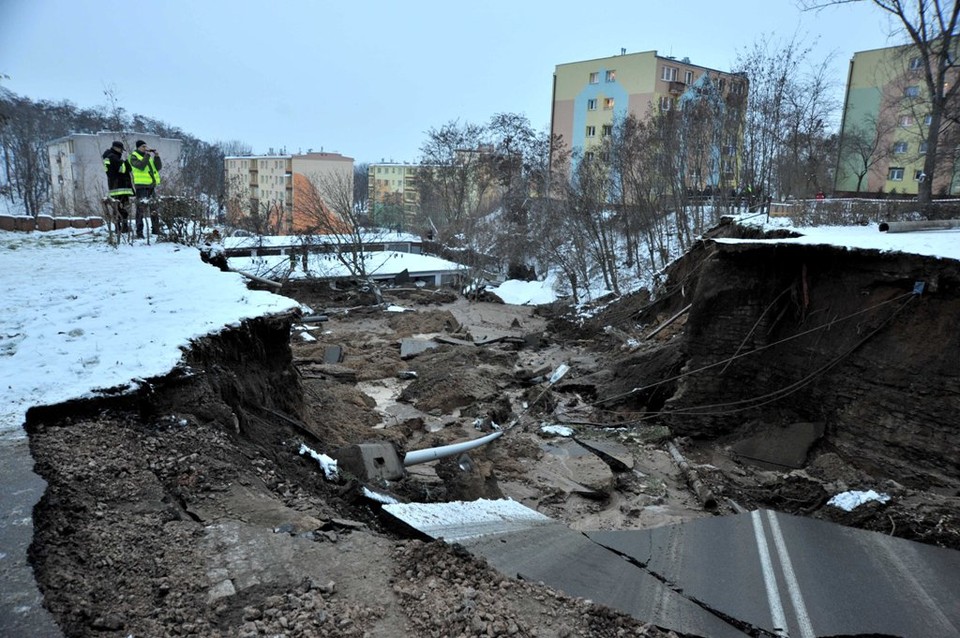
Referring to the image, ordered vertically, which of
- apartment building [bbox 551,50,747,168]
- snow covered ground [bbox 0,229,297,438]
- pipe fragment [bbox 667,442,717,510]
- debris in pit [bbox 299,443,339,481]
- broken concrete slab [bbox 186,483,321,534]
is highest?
apartment building [bbox 551,50,747,168]

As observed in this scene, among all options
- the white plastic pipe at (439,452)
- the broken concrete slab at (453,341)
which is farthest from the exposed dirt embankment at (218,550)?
the broken concrete slab at (453,341)

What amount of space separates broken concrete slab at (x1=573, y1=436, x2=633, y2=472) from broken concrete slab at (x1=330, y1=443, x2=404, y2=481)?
4.09 metres

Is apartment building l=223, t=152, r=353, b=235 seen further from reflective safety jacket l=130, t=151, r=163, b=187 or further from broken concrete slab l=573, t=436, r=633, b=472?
broken concrete slab l=573, t=436, r=633, b=472

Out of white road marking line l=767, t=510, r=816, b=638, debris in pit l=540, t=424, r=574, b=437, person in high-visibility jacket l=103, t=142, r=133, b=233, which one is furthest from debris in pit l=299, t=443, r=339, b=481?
person in high-visibility jacket l=103, t=142, r=133, b=233

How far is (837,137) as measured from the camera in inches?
1302

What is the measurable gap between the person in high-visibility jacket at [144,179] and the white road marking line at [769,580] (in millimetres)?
12280

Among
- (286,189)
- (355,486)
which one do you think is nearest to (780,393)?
(355,486)

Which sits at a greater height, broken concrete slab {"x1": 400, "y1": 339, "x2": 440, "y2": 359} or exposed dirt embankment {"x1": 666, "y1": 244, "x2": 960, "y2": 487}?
exposed dirt embankment {"x1": 666, "y1": 244, "x2": 960, "y2": 487}

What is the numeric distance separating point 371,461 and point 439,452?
2042mm

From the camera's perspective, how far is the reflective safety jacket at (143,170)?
1203 cm

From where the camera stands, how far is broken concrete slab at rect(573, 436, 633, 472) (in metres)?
8.94

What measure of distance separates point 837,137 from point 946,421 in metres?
31.2

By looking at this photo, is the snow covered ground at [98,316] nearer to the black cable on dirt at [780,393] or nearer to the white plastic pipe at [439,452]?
the white plastic pipe at [439,452]

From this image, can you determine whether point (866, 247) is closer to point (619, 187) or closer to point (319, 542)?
point (319, 542)
